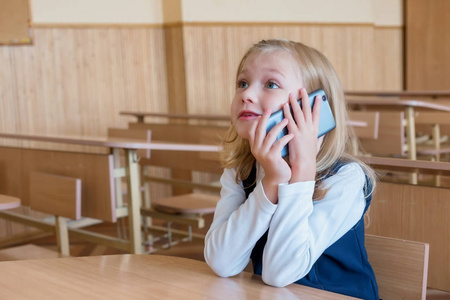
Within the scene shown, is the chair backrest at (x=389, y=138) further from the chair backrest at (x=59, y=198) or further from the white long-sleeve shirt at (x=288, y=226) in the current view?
the white long-sleeve shirt at (x=288, y=226)

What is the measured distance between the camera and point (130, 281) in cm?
115

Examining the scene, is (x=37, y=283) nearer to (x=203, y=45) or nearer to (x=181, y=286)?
(x=181, y=286)

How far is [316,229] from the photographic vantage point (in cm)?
132

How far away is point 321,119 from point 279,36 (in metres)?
5.87

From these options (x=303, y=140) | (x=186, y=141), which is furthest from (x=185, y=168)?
→ (x=303, y=140)

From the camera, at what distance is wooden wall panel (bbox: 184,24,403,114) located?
21.0 ft

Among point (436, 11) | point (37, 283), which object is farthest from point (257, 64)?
point (436, 11)

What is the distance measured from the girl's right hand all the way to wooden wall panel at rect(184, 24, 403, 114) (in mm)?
5111

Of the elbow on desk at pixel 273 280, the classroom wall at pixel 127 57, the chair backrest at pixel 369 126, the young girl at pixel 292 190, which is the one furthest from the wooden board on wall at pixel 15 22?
the elbow on desk at pixel 273 280

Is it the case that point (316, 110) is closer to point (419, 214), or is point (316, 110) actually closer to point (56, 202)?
point (419, 214)

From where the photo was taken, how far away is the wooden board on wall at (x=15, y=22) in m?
5.45

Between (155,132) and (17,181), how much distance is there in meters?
1.45

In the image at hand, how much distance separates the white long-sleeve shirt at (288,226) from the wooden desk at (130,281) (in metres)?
0.04

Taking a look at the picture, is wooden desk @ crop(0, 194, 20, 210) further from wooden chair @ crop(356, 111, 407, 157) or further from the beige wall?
the beige wall
